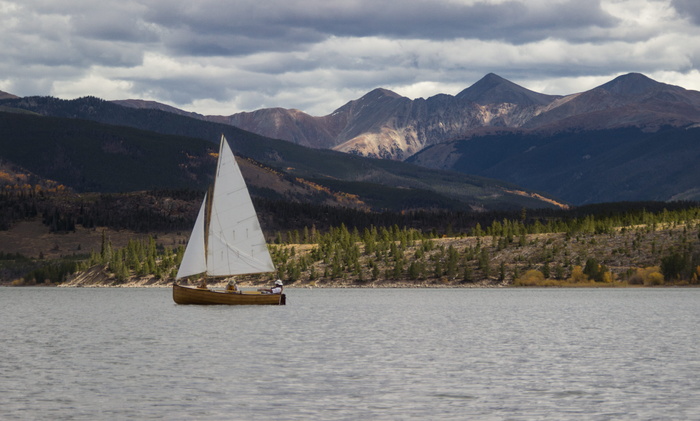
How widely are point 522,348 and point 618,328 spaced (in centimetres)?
2607

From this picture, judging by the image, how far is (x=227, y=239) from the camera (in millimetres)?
118875

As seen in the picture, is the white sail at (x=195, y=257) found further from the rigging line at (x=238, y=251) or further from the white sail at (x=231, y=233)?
the rigging line at (x=238, y=251)

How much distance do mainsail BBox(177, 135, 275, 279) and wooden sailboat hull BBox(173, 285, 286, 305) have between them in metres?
10.3

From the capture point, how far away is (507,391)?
52000 mm

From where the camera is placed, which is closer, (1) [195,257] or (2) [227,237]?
(1) [195,257]

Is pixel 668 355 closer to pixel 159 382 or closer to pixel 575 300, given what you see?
pixel 159 382

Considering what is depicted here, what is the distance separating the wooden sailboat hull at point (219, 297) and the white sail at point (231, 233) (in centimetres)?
1047

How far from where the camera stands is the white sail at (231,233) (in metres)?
119

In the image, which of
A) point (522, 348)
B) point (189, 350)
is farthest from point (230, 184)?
point (522, 348)

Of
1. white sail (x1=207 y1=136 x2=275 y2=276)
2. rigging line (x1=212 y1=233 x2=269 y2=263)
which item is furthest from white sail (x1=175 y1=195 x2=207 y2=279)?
rigging line (x1=212 y1=233 x2=269 y2=263)

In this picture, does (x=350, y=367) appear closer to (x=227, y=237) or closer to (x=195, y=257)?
(x=227, y=237)

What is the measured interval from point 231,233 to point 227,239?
0.90m

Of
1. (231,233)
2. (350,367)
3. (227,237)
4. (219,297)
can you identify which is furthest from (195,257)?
(350,367)

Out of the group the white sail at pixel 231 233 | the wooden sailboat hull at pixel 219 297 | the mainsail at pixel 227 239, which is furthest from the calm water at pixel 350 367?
the wooden sailboat hull at pixel 219 297
